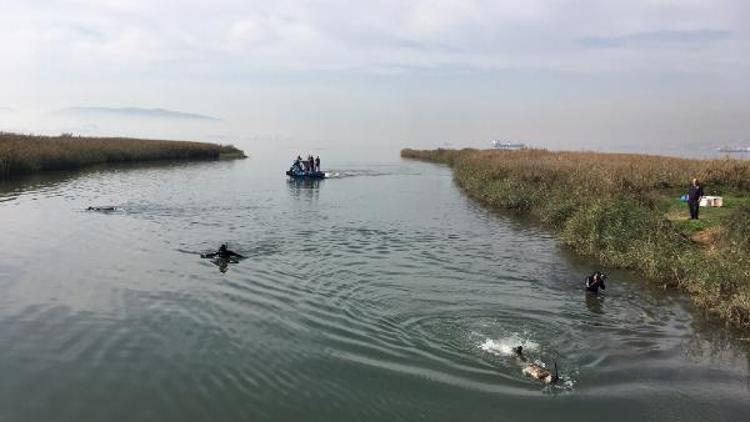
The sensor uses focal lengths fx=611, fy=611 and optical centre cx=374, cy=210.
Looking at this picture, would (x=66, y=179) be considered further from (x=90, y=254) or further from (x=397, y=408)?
(x=397, y=408)

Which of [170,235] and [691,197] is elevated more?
[691,197]

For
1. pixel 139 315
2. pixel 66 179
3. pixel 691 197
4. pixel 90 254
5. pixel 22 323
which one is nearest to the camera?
pixel 22 323

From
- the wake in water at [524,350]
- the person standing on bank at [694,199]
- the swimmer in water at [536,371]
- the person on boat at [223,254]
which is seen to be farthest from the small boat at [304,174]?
the swimmer in water at [536,371]

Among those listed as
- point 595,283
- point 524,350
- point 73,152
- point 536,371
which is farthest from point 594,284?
point 73,152

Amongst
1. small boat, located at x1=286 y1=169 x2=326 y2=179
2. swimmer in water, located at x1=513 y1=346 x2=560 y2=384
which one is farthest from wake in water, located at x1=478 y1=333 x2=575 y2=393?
small boat, located at x1=286 y1=169 x2=326 y2=179

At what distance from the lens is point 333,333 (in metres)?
13.2

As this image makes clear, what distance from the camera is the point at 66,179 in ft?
148

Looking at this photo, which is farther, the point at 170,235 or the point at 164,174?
the point at 164,174

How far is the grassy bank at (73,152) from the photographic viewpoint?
45.0 meters

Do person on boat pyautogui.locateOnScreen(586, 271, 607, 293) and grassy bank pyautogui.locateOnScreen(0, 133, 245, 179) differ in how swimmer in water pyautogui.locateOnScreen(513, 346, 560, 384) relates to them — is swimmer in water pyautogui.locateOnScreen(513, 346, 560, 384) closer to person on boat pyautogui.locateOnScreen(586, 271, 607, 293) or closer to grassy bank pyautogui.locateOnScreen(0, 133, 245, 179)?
person on boat pyautogui.locateOnScreen(586, 271, 607, 293)

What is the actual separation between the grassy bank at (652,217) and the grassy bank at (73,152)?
33216 millimetres

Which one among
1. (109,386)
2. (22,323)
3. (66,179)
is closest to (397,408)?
(109,386)

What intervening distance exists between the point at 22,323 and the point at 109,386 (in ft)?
13.6

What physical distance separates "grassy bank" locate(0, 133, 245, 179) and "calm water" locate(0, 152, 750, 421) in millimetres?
22645
